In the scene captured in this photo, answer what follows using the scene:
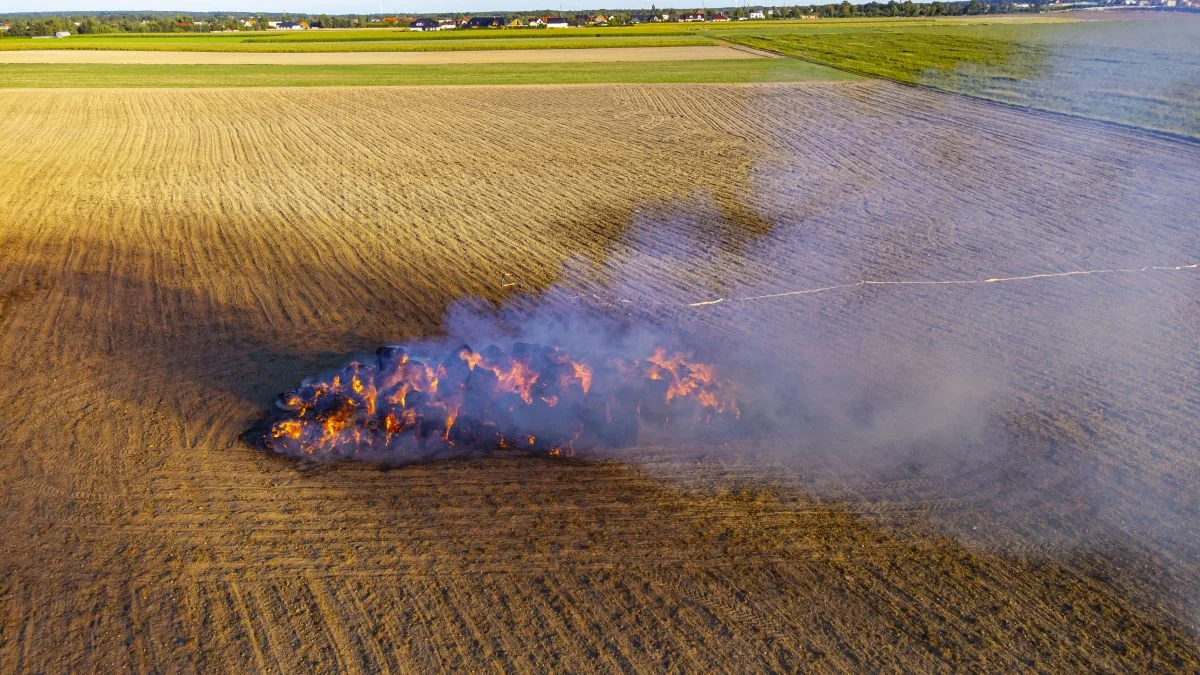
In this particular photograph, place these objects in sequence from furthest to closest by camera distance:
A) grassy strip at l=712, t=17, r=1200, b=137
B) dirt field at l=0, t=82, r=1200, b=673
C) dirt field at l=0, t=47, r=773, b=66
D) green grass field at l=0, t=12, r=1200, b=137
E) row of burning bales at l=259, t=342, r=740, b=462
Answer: dirt field at l=0, t=47, r=773, b=66
green grass field at l=0, t=12, r=1200, b=137
grassy strip at l=712, t=17, r=1200, b=137
row of burning bales at l=259, t=342, r=740, b=462
dirt field at l=0, t=82, r=1200, b=673

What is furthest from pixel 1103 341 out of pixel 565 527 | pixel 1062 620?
pixel 565 527

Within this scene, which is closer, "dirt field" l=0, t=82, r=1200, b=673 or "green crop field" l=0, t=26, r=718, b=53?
"dirt field" l=0, t=82, r=1200, b=673

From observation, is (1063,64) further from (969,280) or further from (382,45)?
(382,45)

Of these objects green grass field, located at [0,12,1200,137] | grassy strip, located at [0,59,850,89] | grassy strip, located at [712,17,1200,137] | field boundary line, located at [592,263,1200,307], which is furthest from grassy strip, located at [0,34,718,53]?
field boundary line, located at [592,263,1200,307]

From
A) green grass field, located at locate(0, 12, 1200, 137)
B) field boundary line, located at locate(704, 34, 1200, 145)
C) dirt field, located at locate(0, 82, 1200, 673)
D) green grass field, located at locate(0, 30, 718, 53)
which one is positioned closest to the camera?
dirt field, located at locate(0, 82, 1200, 673)

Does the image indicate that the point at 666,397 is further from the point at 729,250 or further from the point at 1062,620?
the point at 729,250

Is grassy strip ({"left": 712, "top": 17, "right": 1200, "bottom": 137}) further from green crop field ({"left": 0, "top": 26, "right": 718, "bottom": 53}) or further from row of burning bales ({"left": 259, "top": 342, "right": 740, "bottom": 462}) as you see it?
row of burning bales ({"left": 259, "top": 342, "right": 740, "bottom": 462})
